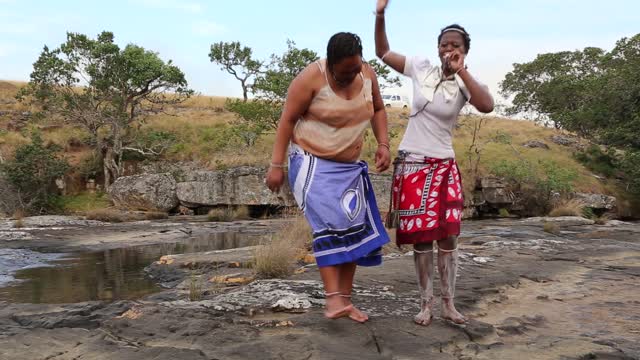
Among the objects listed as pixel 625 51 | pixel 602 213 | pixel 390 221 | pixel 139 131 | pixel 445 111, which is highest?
pixel 625 51

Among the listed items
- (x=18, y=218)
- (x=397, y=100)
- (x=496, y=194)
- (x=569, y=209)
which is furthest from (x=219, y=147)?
(x=397, y=100)

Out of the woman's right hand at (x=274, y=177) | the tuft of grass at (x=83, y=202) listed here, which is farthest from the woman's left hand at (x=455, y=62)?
the tuft of grass at (x=83, y=202)

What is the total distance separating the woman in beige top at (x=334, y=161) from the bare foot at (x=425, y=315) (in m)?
0.31

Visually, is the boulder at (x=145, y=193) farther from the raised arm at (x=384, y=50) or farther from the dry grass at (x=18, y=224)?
the raised arm at (x=384, y=50)

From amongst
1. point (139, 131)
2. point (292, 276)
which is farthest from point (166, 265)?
point (139, 131)

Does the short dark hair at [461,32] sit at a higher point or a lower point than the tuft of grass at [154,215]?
higher

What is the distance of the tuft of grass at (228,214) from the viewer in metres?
15.9

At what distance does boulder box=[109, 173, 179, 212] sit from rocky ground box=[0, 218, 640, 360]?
14.0 meters

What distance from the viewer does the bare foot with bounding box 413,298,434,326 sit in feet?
9.53

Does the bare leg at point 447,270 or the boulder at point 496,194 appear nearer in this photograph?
the bare leg at point 447,270

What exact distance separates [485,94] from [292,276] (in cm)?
230

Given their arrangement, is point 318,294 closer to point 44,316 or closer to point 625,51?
point 44,316

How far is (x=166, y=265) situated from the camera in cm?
609

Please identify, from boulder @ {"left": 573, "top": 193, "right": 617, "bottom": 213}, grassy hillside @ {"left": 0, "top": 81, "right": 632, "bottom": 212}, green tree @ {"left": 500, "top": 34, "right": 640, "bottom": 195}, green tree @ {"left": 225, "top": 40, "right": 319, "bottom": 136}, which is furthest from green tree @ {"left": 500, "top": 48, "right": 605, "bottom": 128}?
green tree @ {"left": 225, "top": 40, "right": 319, "bottom": 136}
